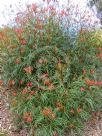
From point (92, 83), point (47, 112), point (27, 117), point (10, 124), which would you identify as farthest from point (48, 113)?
point (92, 83)

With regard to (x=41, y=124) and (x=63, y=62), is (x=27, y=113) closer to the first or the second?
(x=41, y=124)

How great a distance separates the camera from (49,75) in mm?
6895

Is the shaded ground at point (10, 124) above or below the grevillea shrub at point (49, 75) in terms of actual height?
below

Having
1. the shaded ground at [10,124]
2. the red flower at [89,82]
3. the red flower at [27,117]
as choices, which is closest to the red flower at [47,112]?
the red flower at [27,117]

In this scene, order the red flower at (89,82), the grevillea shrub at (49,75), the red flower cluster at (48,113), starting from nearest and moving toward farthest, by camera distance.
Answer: the red flower cluster at (48,113), the grevillea shrub at (49,75), the red flower at (89,82)

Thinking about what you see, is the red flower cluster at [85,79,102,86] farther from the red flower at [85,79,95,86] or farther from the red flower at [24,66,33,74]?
the red flower at [24,66,33,74]

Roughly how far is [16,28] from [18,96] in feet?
4.38

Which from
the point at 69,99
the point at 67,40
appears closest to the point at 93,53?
the point at 67,40

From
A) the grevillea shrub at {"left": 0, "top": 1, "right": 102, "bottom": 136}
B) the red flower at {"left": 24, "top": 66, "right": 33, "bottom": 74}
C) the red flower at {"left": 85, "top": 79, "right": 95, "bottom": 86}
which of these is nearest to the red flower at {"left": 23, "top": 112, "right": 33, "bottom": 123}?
the grevillea shrub at {"left": 0, "top": 1, "right": 102, "bottom": 136}

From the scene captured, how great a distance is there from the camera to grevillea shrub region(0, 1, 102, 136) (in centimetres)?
646

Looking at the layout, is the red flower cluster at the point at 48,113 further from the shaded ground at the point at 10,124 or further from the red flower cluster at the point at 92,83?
the red flower cluster at the point at 92,83

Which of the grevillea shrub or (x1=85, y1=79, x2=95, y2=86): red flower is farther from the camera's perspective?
(x1=85, y1=79, x2=95, y2=86): red flower

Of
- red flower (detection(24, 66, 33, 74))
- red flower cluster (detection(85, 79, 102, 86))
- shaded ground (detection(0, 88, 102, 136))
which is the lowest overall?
shaded ground (detection(0, 88, 102, 136))

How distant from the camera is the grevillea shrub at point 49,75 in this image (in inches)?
254
